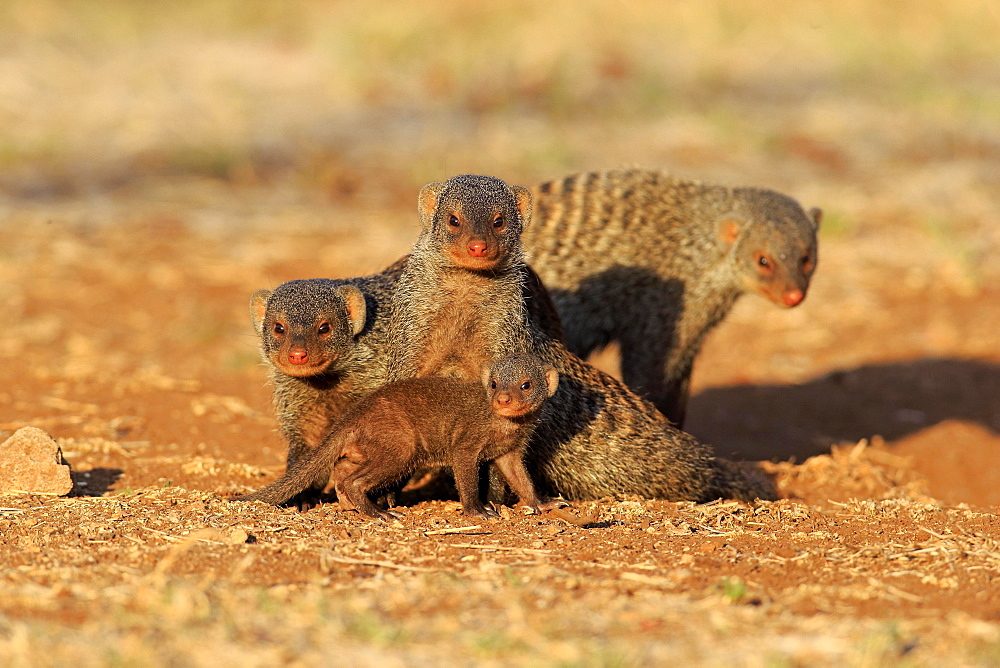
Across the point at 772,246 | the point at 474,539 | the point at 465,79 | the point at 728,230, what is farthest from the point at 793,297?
the point at 465,79

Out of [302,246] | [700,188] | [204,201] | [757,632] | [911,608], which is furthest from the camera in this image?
[204,201]

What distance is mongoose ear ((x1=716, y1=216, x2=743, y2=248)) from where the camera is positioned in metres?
6.00

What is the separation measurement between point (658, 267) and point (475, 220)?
6.70 feet

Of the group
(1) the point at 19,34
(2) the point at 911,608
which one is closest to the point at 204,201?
(1) the point at 19,34

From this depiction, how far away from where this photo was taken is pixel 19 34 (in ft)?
38.7

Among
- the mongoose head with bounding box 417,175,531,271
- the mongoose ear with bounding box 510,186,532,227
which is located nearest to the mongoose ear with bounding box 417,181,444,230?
the mongoose head with bounding box 417,175,531,271

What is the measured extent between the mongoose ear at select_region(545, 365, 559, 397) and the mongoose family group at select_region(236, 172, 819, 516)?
0.03 metres

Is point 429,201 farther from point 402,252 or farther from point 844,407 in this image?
point 402,252

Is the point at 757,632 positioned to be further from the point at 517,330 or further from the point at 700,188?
the point at 700,188

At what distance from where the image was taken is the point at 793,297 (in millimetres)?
5727

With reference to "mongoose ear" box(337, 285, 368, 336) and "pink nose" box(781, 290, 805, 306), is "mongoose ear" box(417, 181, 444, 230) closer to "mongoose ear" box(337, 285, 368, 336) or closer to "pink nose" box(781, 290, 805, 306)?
"mongoose ear" box(337, 285, 368, 336)

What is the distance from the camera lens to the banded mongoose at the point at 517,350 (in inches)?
168

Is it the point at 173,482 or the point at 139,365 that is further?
the point at 139,365

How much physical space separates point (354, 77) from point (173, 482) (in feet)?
25.1
